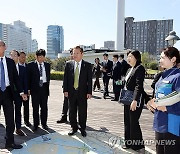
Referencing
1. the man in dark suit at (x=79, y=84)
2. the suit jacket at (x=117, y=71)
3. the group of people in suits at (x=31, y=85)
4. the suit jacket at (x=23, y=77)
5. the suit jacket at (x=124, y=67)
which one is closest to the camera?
the man in dark suit at (x=79, y=84)

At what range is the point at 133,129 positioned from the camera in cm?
356

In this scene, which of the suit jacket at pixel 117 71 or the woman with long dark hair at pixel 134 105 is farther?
the suit jacket at pixel 117 71

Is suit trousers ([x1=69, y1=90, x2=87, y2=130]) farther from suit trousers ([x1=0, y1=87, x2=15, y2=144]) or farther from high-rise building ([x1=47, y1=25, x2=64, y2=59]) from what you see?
high-rise building ([x1=47, y1=25, x2=64, y2=59])

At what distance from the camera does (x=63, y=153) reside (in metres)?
3.62

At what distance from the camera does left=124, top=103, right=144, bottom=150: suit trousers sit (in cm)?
353

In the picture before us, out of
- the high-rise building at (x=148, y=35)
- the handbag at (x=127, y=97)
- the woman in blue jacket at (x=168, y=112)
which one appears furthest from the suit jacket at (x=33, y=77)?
the high-rise building at (x=148, y=35)

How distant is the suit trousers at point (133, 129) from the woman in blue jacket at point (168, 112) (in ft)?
3.39

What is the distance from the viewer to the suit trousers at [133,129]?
3.53m

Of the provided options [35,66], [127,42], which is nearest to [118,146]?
[35,66]

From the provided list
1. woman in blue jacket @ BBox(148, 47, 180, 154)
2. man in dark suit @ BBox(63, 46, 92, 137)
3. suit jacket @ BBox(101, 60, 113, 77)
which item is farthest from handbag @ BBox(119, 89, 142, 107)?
suit jacket @ BBox(101, 60, 113, 77)

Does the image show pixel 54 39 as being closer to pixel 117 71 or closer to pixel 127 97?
pixel 117 71

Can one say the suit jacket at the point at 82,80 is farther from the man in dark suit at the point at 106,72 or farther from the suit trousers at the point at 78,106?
the man in dark suit at the point at 106,72

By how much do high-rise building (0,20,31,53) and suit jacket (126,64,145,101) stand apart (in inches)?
3345

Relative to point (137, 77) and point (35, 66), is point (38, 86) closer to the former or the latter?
point (35, 66)
